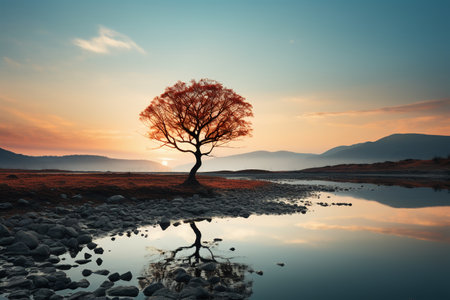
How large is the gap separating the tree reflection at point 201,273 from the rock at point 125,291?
566mm

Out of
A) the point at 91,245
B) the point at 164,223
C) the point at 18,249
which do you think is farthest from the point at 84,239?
the point at 164,223

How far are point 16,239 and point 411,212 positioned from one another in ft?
80.3

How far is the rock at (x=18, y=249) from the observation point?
938 centimetres

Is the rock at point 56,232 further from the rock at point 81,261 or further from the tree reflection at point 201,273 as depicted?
the tree reflection at point 201,273

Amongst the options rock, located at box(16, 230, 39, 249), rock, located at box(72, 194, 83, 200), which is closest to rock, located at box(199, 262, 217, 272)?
rock, located at box(16, 230, 39, 249)

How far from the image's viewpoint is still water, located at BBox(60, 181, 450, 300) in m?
7.27

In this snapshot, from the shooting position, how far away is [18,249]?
9.46m

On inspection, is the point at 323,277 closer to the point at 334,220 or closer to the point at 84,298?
the point at 84,298

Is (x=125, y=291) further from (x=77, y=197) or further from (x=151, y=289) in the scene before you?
(x=77, y=197)

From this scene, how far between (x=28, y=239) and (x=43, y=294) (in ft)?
16.0

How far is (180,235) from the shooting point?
42.5 ft

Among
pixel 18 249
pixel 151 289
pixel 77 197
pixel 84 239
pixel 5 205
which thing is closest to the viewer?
pixel 151 289

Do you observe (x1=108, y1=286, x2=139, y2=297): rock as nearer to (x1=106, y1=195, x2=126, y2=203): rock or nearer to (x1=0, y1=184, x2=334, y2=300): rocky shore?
(x1=0, y1=184, x2=334, y2=300): rocky shore

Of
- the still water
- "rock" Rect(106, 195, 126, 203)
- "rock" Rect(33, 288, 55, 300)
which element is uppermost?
"rock" Rect(106, 195, 126, 203)
